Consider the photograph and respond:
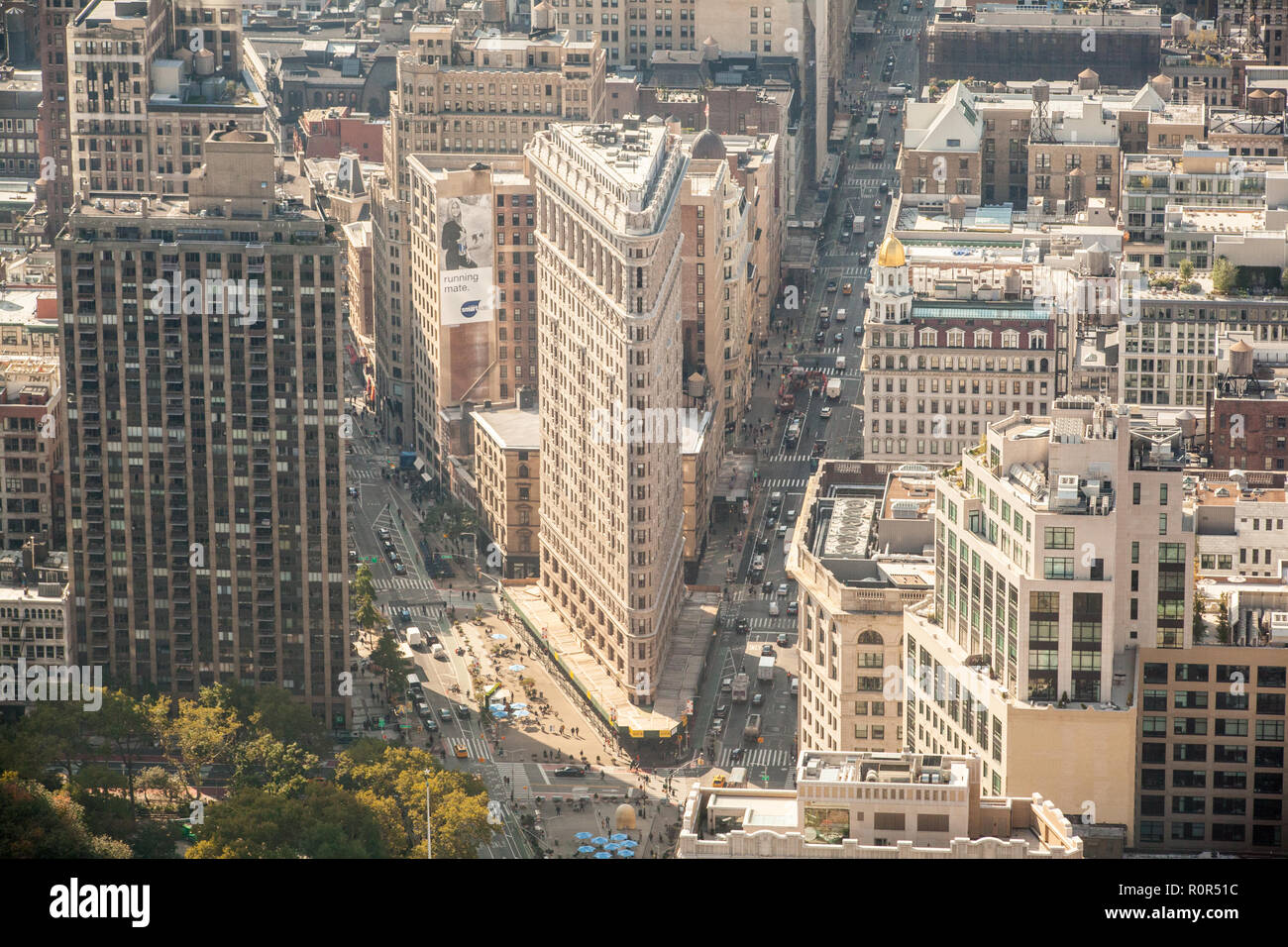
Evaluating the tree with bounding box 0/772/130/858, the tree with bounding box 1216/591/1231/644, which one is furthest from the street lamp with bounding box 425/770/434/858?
the tree with bounding box 1216/591/1231/644

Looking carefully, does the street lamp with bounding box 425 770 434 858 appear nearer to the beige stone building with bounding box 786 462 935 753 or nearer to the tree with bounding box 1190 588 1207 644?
the beige stone building with bounding box 786 462 935 753

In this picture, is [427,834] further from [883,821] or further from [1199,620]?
[883,821]

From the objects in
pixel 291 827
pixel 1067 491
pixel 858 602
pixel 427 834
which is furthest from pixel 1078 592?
pixel 291 827

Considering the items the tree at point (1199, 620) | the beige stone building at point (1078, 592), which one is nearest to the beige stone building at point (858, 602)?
the tree at point (1199, 620)
